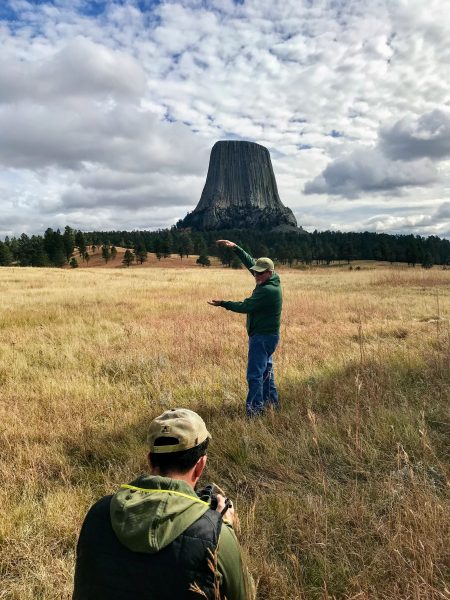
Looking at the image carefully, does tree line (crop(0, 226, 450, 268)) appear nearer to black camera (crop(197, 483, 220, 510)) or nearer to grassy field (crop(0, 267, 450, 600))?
grassy field (crop(0, 267, 450, 600))

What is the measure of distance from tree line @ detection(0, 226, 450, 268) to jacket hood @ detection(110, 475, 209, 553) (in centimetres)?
8207

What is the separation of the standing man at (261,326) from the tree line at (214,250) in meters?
78.6

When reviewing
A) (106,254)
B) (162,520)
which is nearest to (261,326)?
(162,520)

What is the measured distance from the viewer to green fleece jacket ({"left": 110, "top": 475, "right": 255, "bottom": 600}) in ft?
4.90

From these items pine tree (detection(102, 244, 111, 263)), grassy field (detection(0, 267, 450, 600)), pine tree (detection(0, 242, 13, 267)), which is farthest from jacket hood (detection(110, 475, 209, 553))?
pine tree (detection(0, 242, 13, 267))

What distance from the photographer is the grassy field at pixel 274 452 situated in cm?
254

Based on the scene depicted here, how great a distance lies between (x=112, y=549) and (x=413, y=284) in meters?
28.8

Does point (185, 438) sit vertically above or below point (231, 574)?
above

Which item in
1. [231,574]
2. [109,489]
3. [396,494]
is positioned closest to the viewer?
[231,574]

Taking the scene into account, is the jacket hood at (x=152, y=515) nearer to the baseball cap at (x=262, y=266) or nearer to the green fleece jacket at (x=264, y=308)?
the green fleece jacket at (x=264, y=308)

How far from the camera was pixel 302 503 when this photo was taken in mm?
3172

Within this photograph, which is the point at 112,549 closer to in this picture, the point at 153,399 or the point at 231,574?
the point at 231,574

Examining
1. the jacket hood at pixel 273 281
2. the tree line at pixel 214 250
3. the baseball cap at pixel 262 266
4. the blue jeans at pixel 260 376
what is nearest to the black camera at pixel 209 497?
the blue jeans at pixel 260 376

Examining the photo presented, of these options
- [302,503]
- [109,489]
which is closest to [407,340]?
[302,503]
